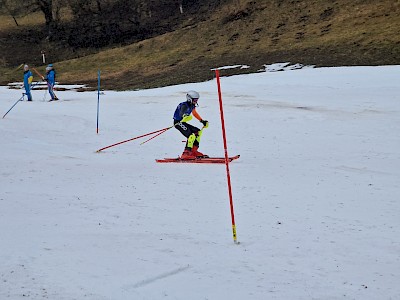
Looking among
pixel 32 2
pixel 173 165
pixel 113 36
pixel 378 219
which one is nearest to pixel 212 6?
pixel 113 36

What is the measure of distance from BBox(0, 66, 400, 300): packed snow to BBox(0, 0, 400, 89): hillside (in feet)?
51.3

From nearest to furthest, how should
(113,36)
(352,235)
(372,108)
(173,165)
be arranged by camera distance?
(352,235)
(173,165)
(372,108)
(113,36)

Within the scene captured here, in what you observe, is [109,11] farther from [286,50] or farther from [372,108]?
[372,108]

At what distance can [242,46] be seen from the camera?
44.2 metres

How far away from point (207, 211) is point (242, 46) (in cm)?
3573

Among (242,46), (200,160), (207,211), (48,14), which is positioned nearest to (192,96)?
(200,160)

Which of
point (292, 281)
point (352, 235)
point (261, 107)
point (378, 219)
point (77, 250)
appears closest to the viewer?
point (292, 281)

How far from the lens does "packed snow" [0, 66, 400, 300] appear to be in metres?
6.76

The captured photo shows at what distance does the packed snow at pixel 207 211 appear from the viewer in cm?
676

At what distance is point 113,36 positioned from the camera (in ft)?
191

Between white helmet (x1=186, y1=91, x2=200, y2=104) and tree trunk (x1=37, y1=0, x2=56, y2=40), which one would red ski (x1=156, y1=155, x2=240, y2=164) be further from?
tree trunk (x1=37, y1=0, x2=56, y2=40)

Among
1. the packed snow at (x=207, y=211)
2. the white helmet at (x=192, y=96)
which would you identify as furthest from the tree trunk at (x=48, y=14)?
the white helmet at (x=192, y=96)

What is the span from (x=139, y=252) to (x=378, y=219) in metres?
4.13

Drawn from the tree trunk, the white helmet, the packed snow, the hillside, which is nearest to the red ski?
the packed snow
